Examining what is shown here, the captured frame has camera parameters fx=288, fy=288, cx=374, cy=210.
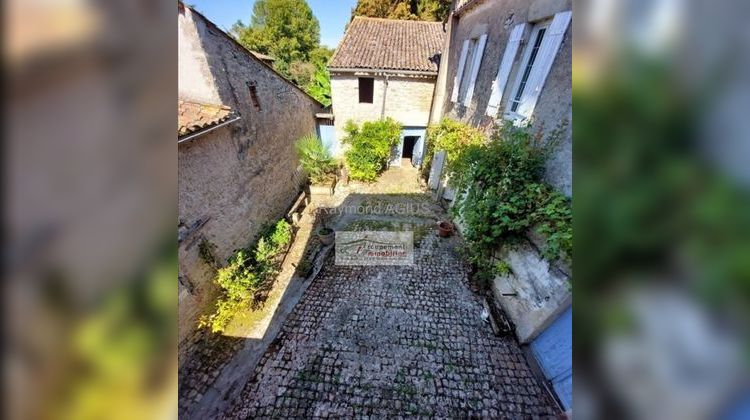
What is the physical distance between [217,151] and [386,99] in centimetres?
660

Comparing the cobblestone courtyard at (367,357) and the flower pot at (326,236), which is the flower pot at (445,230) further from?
the flower pot at (326,236)

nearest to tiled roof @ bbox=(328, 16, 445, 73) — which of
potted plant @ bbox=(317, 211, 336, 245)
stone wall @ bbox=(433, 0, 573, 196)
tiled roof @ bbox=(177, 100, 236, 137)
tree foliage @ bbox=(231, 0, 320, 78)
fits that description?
stone wall @ bbox=(433, 0, 573, 196)

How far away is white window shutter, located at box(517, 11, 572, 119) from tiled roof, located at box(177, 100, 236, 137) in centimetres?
554

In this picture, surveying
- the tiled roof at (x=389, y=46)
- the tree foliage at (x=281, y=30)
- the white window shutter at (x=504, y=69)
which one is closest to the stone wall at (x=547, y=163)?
the white window shutter at (x=504, y=69)

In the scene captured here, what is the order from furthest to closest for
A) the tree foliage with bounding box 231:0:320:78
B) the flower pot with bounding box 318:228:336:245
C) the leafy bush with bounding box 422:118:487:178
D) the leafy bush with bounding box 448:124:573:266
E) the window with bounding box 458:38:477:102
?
1. the tree foliage with bounding box 231:0:320:78
2. the window with bounding box 458:38:477:102
3. the flower pot with bounding box 318:228:336:245
4. the leafy bush with bounding box 422:118:487:178
5. the leafy bush with bounding box 448:124:573:266

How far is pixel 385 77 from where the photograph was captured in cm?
991

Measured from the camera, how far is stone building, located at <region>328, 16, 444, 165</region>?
990 centimetres

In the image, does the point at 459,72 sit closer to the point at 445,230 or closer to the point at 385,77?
the point at 385,77

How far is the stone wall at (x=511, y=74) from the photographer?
13.5 feet

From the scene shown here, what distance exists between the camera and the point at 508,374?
14.3ft
